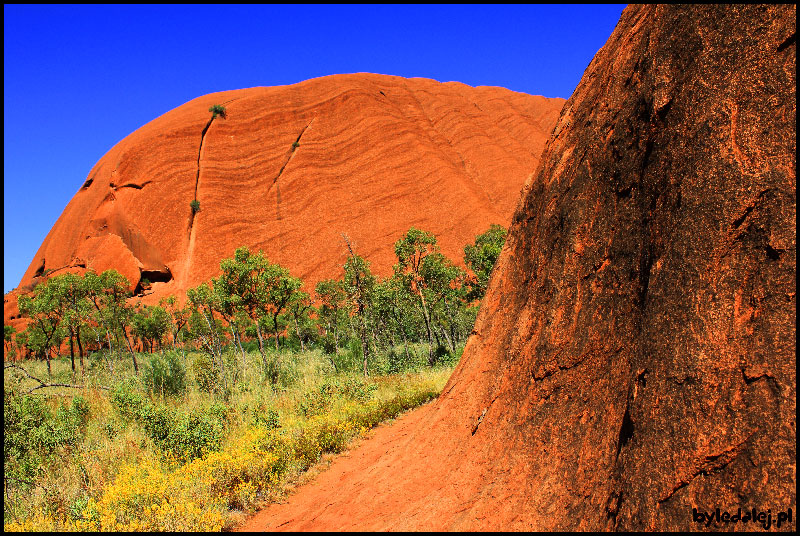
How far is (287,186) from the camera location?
50812 mm

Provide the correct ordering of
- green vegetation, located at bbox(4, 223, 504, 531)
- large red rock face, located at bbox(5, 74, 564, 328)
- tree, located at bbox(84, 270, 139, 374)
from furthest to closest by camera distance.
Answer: large red rock face, located at bbox(5, 74, 564, 328), tree, located at bbox(84, 270, 139, 374), green vegetation, located at bbox(4, 223, 504, 531)

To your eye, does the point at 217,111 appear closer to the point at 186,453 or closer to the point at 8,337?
the point at 8,337

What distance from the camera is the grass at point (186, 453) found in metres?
5.16

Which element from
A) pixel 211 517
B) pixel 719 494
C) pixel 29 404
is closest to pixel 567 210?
pixel 719 494

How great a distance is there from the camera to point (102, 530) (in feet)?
15.5

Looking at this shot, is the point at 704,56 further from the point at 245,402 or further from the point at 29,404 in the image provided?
the point at 29,404

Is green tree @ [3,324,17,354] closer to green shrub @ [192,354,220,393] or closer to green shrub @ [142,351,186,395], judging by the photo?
green shrub @ [142,351,186,395]

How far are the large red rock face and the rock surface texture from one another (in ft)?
124

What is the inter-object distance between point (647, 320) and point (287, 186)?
50.2 metres

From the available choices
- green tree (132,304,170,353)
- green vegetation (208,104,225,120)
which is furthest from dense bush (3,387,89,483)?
green vegetation (208,104,225,120)

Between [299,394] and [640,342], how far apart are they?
824 centimetres

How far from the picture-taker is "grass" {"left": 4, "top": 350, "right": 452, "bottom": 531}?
516 centimetres

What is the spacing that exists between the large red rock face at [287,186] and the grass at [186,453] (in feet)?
106

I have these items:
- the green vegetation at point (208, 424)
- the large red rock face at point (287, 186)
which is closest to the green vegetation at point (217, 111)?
the large red rock face at point (287, 186)
